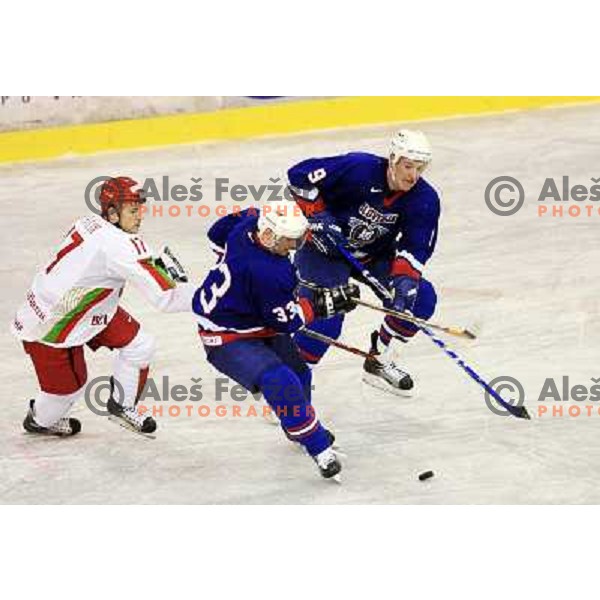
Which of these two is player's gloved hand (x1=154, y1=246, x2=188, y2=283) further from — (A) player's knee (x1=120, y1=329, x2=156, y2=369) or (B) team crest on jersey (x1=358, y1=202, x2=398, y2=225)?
(B) team crest on jersey (x1=358, y1=202, x2=398, y2=225)

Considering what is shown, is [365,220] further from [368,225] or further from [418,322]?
[418,322]

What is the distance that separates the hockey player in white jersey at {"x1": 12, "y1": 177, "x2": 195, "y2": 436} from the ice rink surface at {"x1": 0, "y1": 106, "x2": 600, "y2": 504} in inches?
5.5

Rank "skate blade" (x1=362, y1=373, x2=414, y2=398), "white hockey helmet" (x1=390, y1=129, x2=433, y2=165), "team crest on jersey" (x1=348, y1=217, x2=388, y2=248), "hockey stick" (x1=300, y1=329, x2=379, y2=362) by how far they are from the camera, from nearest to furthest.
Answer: "white hockey helmet" (x1=390, y1=129, x2=433, y2=165)
"hockey stick" (x1=300, y1=329, x2=379, y2=362)
"team crest on jersey" (x1=348, y1=217, x2=388, y2=248)
"skate blade" (x1=362, y1=373, x2=414, y2=398)

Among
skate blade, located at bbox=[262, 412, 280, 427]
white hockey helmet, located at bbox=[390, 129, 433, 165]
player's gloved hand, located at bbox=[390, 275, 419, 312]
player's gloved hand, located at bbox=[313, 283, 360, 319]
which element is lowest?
skate blade, located at bbox=[262, 412, 280, 427]

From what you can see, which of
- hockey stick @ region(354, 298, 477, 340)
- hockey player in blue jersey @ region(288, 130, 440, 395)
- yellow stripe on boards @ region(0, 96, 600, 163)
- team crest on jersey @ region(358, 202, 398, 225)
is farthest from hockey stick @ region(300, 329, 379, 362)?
yellow stripe on boards @ region(0, 96, 600, 163)

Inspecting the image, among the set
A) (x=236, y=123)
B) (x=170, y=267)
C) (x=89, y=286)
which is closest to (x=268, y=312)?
(x=170, y=267)

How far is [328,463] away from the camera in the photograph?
6297mm

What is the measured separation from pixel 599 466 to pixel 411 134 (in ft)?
4.09

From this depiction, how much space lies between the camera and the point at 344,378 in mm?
7082

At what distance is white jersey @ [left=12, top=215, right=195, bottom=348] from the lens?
6305 mm

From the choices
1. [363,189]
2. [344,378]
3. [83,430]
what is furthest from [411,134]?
[83,430]

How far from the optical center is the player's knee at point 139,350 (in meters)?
6.55

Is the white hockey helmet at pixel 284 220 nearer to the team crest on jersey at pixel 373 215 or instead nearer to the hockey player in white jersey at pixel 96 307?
the hockey player in white jersey at pixel 96 307

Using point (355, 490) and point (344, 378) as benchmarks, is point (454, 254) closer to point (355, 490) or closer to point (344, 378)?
point (344, 378)
